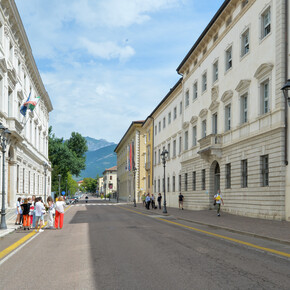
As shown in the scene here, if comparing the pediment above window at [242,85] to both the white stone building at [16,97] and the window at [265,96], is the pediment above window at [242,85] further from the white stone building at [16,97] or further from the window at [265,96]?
the white stone building at [16,97]

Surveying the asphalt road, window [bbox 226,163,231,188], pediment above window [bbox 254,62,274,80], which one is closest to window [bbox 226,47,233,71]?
pediment above window [bbox 254,62,274,80]

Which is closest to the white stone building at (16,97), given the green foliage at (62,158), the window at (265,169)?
the window at (265,169)

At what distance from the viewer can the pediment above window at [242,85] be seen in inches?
1036

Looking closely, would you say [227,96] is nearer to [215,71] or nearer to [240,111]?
[240,111]

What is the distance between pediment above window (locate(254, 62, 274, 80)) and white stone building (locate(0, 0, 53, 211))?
16928 mm

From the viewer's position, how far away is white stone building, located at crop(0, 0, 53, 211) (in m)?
31.1

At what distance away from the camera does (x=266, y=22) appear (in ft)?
80.5

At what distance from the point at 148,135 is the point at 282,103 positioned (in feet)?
156

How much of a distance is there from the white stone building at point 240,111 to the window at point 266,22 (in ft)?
0.19

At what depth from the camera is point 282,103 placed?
21.7m

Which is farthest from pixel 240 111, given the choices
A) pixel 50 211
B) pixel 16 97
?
pixel 16 97

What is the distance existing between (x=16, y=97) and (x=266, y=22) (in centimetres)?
2141

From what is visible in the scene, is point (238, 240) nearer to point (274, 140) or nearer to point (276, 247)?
point (276, 247)

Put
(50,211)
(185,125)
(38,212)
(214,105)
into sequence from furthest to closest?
(185,125)
(214,105)
(50,211)
(38,212)
